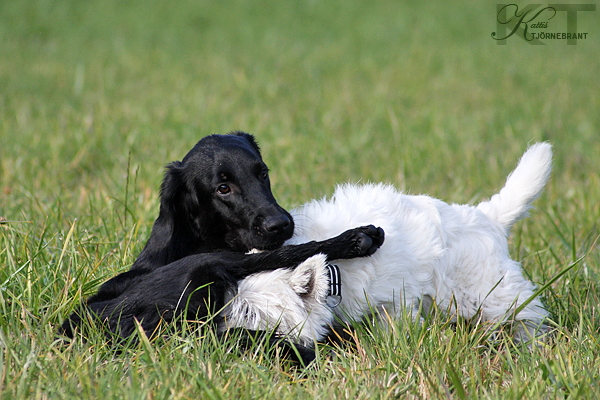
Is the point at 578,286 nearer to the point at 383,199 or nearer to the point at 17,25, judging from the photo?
the point at 383,199

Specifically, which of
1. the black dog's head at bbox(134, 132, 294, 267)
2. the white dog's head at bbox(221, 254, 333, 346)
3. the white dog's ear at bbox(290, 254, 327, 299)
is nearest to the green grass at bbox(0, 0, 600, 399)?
the white dog's head at bbox(221, 254, 333, 346)

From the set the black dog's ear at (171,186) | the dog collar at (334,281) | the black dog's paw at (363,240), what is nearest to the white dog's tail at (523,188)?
the black dog's paw at (363,240)

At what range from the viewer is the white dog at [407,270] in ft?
7.28

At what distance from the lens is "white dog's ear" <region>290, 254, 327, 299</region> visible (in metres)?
2.18

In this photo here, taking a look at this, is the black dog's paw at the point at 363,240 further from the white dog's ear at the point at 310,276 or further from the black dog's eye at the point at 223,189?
the black dog's eye at the point at 223,189

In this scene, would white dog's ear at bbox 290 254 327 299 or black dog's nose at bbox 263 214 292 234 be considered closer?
white dog's ear at bbox 290 254 327 299

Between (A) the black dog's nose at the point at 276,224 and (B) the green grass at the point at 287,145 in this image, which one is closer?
(B) the green grass at the point at 287,145

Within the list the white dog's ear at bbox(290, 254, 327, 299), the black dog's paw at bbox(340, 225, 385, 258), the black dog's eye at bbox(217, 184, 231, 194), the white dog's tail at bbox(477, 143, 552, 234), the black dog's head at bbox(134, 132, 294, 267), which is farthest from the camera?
the white dog's tail at bbox(477, 143, 552, 234)

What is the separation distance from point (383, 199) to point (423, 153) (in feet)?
A: 10.6

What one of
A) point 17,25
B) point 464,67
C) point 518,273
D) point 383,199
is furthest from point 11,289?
point 17,25

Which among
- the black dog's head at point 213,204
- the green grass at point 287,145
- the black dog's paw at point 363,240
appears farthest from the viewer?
the black dog's head at point 213,204

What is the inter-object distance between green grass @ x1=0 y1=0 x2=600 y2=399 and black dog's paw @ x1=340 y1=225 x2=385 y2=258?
11.4 inches

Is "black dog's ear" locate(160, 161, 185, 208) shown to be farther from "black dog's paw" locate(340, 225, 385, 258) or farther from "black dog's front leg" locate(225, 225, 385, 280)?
"black dog's paw" locate(340, 225, 385, 258)

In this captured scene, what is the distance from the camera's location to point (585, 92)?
28.7 ft
